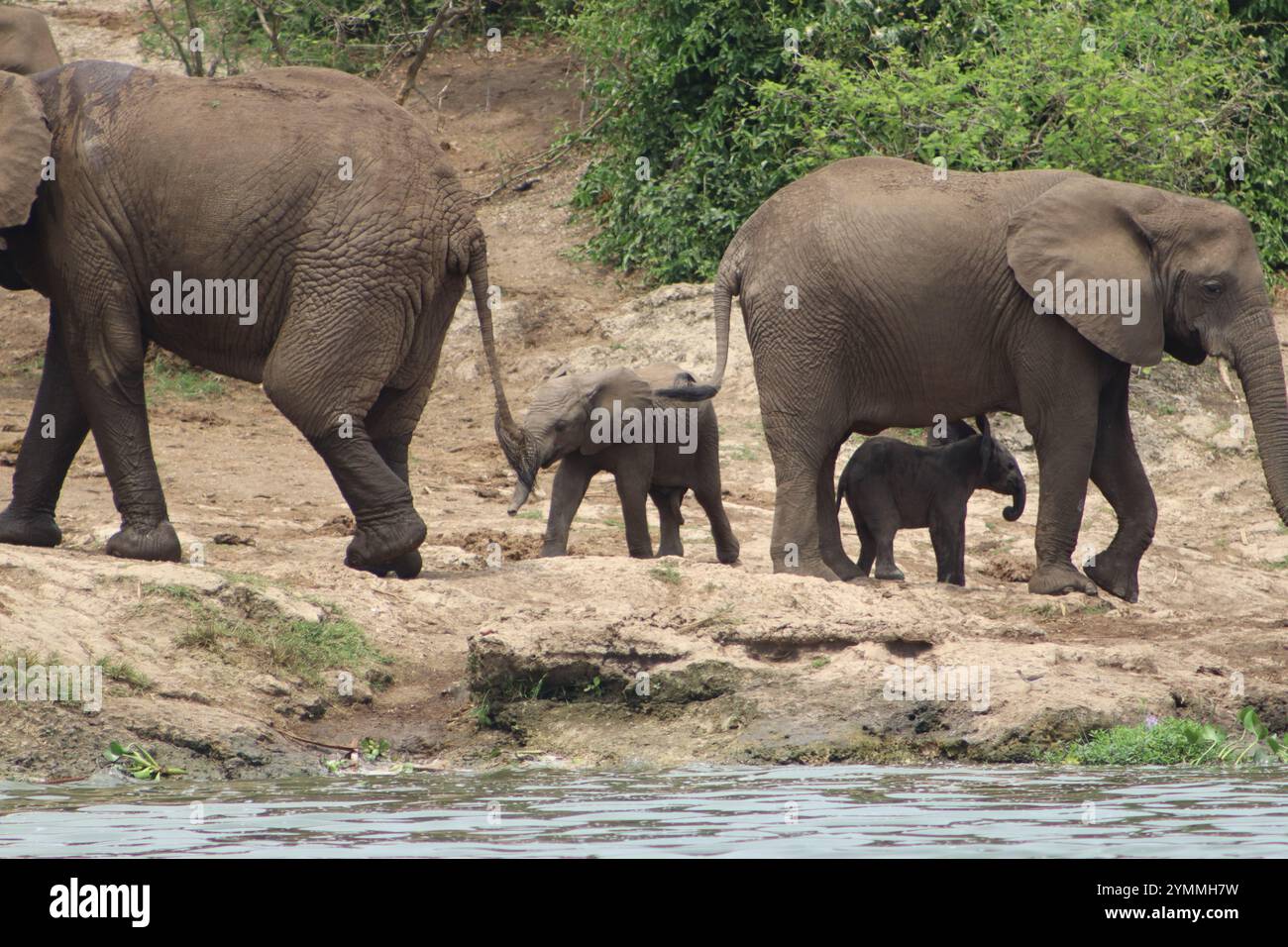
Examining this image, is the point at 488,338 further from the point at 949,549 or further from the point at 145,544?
the point at 949,549

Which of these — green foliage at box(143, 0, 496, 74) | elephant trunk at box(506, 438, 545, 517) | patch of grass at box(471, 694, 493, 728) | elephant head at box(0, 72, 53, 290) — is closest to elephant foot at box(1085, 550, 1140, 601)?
elephant trunk at box(506, 438, 545, 517)

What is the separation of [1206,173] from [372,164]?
32.9 ft

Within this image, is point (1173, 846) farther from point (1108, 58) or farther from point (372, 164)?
point (1108, 58)

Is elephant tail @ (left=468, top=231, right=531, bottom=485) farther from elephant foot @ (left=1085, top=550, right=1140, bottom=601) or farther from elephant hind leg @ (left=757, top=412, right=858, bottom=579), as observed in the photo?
elephant foot @ (left=1085, top=550, right=1140, bottom=601)

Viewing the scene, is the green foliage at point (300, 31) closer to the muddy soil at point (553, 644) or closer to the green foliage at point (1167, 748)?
the muddy soil at point (553, 644)

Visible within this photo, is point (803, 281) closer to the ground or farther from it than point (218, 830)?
farther from it

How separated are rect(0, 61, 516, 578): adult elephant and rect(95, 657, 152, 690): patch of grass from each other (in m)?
1.78

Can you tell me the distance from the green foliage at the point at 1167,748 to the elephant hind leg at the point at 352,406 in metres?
3.69

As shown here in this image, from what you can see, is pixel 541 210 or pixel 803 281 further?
pixel 541 210

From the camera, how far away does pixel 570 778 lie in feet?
27.7

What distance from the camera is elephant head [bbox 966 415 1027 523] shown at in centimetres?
1289

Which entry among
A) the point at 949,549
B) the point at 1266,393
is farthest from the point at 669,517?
the point at 1266,393

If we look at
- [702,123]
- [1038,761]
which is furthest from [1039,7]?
[1038,761]

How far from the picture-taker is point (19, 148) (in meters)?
10.4
